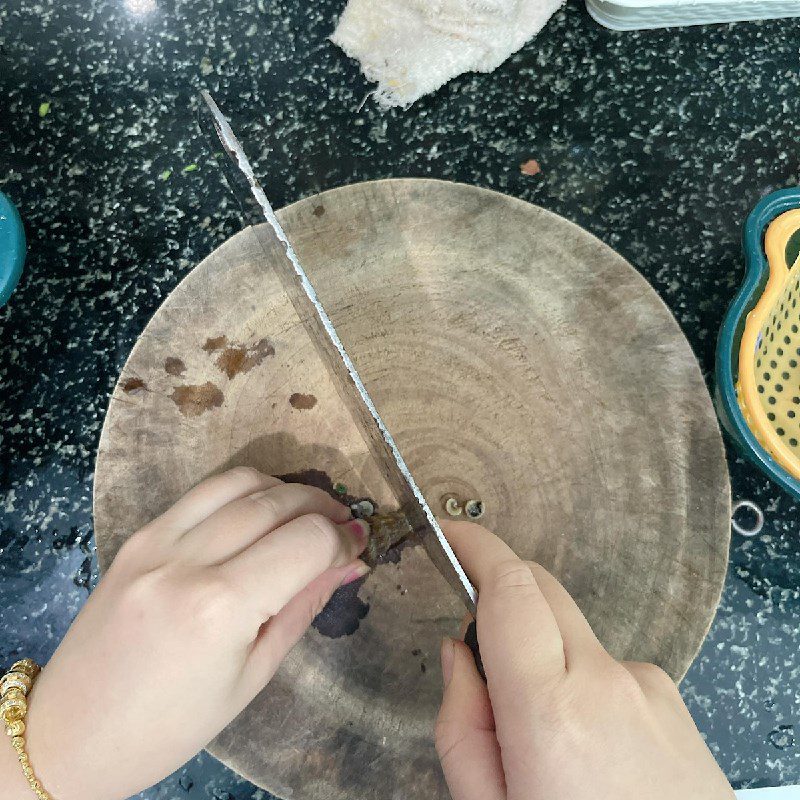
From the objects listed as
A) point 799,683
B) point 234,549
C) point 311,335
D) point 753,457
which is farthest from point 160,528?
point 799,683

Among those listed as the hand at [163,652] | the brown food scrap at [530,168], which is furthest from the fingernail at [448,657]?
the brown food scrap at [530,168]

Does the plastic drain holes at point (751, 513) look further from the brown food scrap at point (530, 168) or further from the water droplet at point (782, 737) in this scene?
the brown food scrap at point (530, 168)

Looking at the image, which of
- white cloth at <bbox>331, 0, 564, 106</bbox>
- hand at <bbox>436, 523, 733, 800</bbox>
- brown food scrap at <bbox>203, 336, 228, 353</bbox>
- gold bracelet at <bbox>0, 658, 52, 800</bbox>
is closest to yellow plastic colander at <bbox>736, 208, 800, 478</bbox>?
hand at <bbox>436, 523, 733, 800</bbox>

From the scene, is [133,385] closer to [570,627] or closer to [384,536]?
[384,536]

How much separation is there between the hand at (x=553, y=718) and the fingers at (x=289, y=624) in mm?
121

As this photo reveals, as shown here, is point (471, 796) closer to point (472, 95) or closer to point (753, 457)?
point (753, 457)

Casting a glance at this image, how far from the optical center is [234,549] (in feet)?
1.45

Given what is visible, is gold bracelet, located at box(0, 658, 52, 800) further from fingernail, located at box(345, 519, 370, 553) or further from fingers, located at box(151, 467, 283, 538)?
fingernail, located at box(345, 519, 370, 553)

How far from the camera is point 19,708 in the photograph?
0.42 meters

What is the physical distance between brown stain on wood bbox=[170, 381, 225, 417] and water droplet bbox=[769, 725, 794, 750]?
0.61 meters

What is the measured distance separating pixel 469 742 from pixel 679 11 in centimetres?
71

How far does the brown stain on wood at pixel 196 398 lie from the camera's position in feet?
1.72

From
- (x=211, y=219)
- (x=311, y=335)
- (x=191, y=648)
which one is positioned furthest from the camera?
(x=211, y=219)

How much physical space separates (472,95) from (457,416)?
356mm
